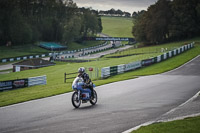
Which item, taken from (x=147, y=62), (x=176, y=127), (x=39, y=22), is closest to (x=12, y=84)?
(x=147, y=62)

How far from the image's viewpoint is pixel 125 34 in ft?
624

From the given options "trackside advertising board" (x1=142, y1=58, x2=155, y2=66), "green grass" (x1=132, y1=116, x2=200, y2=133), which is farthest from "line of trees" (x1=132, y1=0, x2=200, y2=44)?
"green grass" (x1=132, y1=116, x2=200, y2=133)

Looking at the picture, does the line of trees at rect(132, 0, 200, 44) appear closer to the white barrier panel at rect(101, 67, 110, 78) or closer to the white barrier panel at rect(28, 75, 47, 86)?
the white barrier panel at rect(101, 67, 110, 78)

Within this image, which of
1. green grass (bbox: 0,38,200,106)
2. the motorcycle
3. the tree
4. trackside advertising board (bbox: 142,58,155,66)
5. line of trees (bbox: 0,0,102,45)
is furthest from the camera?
line of trees (bbox: 0,0,102,45)

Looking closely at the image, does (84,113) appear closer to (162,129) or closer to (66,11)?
(162,129)

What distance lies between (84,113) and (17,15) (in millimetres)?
91961

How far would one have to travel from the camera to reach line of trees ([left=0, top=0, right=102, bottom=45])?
9700 centimetres

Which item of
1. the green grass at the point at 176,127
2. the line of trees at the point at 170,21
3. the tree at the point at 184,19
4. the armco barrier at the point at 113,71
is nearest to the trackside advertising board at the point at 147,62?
the armco barrier at the point at 113,71

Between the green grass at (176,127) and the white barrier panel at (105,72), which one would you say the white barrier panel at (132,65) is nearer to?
the white barrier panel at (105,72)

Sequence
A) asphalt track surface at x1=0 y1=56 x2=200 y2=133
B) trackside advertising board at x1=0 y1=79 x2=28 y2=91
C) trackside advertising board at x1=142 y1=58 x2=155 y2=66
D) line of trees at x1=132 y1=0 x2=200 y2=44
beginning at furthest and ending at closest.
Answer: line of trees at x1=132 y1=0 x2=200 y2=44 → trackside advertising board at x1=142 y1=58 x2=155 y2=66 → trackside advertising board at x1=0 y1=79 x2=28 y2=91 → asphalt track surface at x1=0 y1=56 x2=200 y2=133

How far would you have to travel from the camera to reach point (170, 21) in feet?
318

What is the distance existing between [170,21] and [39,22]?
51.1 metres

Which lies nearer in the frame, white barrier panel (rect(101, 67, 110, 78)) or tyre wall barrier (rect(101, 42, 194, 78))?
white barrier panel (rect(101, 67, 110, 78))

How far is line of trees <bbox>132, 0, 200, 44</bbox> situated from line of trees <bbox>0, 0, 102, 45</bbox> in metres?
31.0
